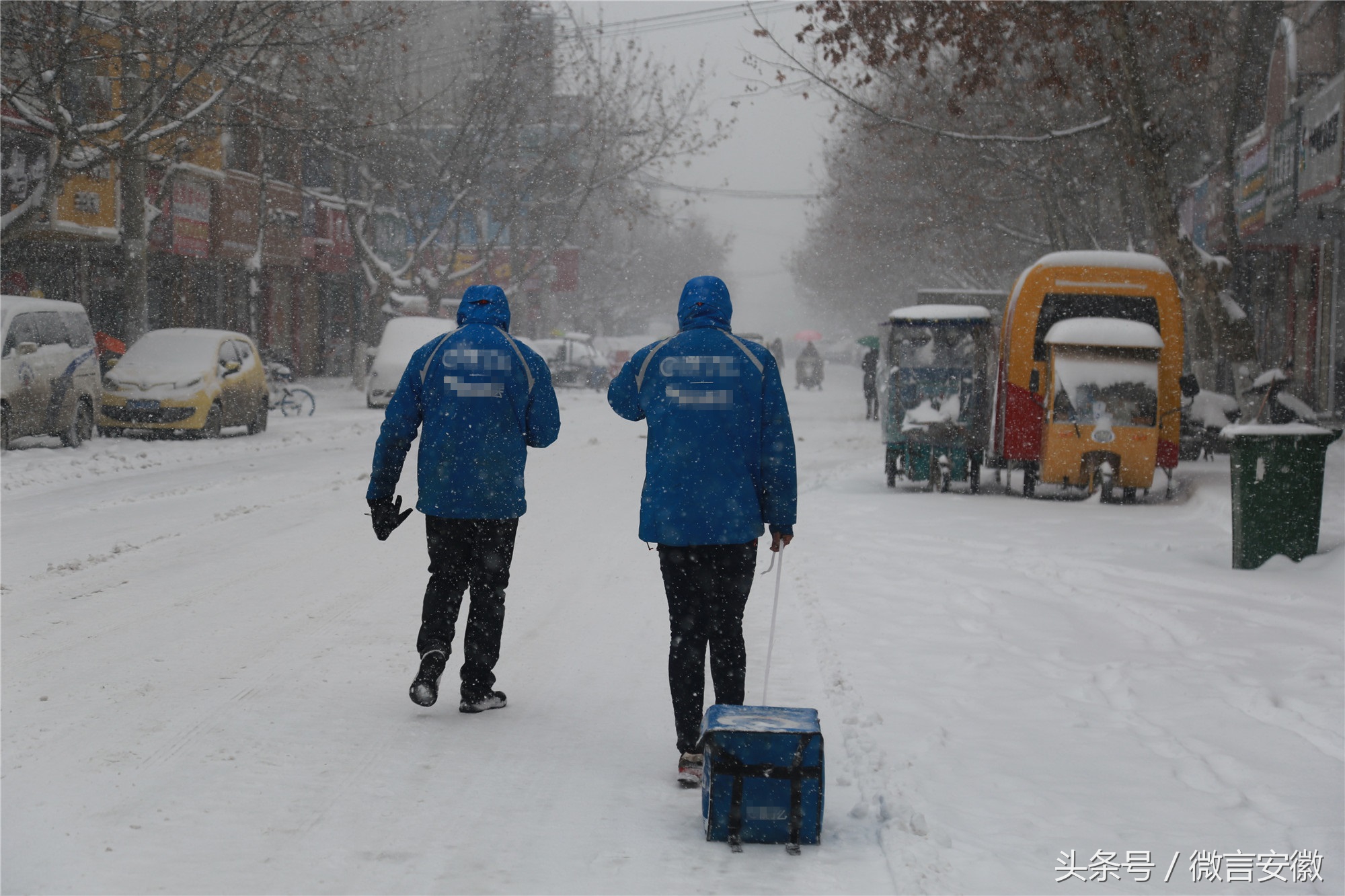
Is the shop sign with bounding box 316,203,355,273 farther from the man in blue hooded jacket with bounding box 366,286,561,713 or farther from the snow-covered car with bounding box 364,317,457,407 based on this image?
the man in blue hooded jacket with bounding box 366,286,561,713

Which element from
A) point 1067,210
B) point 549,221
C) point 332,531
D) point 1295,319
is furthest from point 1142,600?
point 549,221

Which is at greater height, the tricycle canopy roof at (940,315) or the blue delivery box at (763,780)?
the tricycle canopy roof at (940,315)

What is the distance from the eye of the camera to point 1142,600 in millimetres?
9156

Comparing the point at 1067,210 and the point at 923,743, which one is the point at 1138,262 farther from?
the point at 1067,210

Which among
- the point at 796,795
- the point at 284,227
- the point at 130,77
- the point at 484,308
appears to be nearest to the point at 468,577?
the point at 484,308

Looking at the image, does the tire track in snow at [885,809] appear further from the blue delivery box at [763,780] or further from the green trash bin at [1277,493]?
the green trash bin at [1277,493]

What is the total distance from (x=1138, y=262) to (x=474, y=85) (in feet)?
81.5

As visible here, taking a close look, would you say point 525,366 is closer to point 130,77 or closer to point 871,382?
point 130,77

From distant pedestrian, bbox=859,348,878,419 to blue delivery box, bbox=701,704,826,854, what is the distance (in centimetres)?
2535

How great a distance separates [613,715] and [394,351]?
25.3m

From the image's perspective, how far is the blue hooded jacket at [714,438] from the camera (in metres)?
4.93

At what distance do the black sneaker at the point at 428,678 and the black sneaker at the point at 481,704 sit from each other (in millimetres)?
211

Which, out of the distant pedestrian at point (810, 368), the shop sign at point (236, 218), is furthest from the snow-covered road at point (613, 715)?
the distant pedestrian at point (810, 368)

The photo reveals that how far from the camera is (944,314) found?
699 inches
